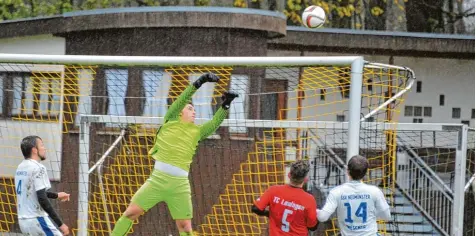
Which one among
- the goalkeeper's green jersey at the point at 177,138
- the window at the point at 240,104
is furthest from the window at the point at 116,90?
the goalkeeper's green jersey at the point at 177,138

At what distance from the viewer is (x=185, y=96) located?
1053 cm

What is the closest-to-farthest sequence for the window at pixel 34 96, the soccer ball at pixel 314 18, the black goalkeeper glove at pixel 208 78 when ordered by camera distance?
the black goalkeeper glove at pixel 208 78
the soccer ball at pixel 314 18
the window at pixel 34 96

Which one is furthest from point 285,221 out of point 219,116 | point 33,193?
point 33,193

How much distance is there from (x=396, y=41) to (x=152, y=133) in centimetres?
593

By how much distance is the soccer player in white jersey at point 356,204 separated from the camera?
29.9 ft

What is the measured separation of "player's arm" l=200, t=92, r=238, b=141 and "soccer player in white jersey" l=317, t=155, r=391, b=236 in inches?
66.3

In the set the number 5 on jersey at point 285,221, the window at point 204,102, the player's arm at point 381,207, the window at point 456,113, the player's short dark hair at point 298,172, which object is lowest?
the number 5 on jersey at point 285,221

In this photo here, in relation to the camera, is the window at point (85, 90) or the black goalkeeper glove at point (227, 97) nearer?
the black goalkeeper glove at point (227, 97)

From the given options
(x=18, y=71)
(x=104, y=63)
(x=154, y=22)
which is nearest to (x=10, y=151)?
(x=18, y=71)

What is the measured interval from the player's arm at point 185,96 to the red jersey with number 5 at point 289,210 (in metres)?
1.39

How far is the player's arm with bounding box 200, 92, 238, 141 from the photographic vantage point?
1041 centimetres

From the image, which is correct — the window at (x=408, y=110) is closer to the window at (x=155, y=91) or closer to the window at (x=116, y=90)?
the window at (x=155, y=91)

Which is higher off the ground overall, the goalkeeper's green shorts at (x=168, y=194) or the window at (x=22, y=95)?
the window at (x=22, y=95)

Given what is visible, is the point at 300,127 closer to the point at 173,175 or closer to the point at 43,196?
the point at 173,175
